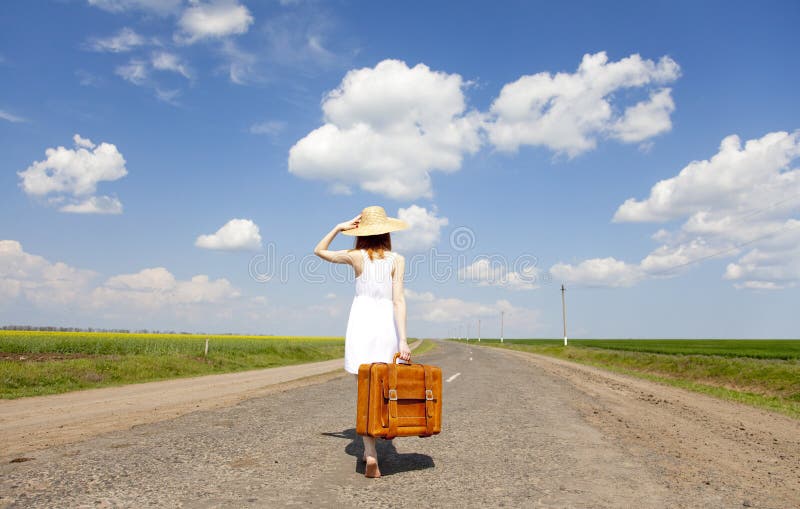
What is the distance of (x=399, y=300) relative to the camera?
Result: 4.90 metres

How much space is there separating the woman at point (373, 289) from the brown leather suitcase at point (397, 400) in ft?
0.90

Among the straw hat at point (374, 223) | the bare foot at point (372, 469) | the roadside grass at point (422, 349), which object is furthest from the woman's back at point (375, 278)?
the roadside grass at point (422, 349)

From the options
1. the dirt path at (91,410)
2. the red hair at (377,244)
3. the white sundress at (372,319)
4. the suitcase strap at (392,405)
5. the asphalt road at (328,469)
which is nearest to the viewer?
the asphalt road at (328,469)

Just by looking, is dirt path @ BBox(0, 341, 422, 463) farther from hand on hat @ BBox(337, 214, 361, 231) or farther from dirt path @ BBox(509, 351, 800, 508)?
dirt path @ BBox(509, 351, 800, 508)

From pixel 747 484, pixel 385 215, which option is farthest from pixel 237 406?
pixel 747 484

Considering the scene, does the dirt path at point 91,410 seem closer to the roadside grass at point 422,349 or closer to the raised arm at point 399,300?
the raised arm at point 399,300

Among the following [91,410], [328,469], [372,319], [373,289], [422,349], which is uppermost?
[373,289]

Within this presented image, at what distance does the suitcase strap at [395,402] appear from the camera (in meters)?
4.30

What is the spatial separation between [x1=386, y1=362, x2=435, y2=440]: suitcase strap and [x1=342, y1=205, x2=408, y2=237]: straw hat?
48.4 inches

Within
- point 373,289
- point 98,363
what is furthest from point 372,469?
point 98,363

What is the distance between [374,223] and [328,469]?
7.57 feet

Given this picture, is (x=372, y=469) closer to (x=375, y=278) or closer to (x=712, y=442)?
(x=375, y=278)

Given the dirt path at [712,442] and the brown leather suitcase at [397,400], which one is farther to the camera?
the dirt path at [712,442]

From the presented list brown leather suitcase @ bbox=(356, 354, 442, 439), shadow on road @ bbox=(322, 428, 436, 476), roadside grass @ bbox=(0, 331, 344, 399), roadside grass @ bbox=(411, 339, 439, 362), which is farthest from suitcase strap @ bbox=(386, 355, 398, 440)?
roadside grass @ bbox=(411, 339, 439, 362)
